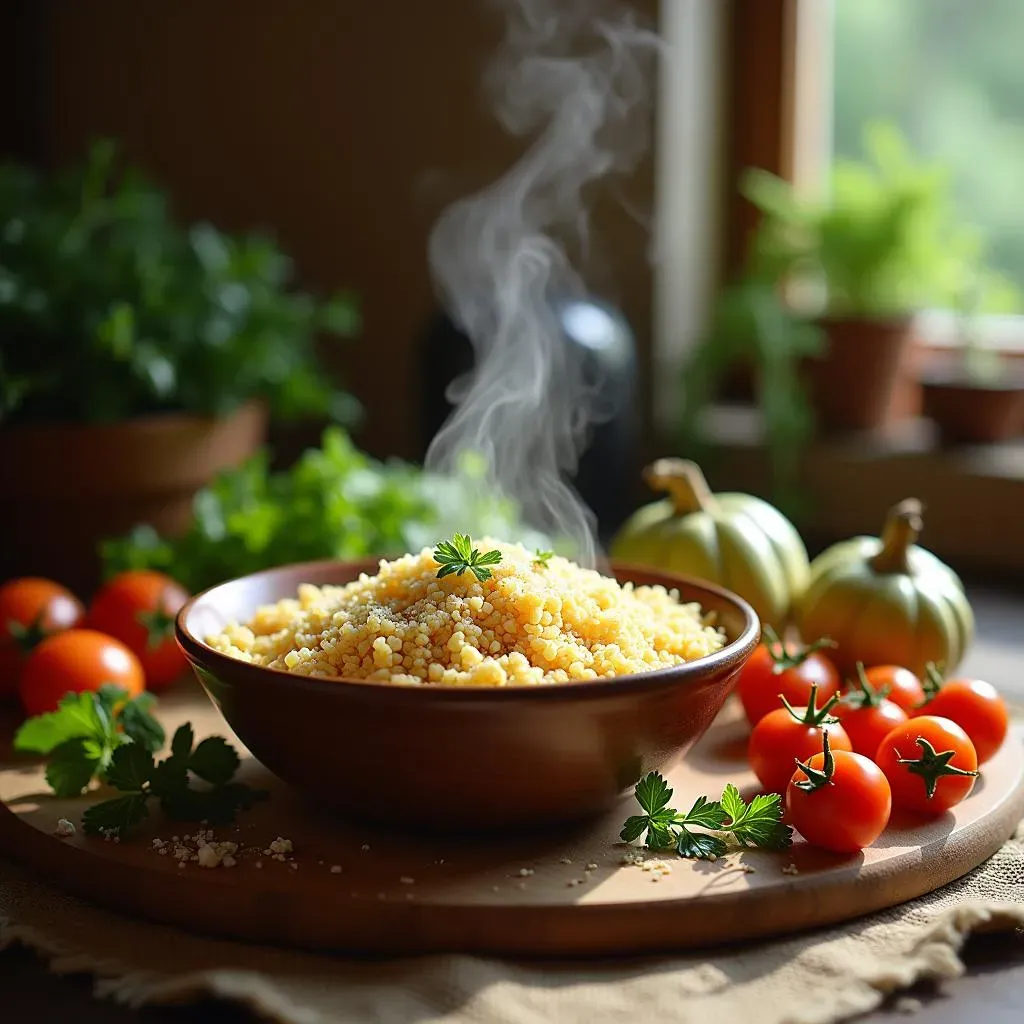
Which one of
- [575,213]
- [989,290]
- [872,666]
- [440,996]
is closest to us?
[440,996]

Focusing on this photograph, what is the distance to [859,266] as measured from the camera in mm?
2598

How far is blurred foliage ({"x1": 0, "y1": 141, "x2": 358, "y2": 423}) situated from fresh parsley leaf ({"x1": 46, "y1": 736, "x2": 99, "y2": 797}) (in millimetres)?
798

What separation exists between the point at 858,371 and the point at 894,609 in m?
1.08

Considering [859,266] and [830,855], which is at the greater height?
[859,266]

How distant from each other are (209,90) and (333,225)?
492 mm

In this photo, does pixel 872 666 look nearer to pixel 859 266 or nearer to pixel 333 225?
pixel 859 266

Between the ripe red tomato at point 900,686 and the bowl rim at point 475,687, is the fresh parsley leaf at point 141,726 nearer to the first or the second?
the bowl rim at point 475,687

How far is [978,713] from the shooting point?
145cm

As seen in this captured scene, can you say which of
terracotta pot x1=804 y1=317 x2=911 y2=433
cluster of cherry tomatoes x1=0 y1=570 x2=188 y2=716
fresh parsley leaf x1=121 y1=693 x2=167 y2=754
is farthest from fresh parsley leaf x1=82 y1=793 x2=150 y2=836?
terracotta pot x1=804 y1=317 x2=911 y2=433

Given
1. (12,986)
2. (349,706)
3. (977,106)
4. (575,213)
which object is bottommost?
(12,986)

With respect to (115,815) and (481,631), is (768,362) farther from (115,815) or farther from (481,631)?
(115,815)

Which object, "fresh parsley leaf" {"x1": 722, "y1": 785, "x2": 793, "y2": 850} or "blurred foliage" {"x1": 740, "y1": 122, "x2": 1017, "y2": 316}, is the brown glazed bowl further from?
"blurred foliage" {"x1": 740, "y1": 122, "x2": 1017, "y2": 316}

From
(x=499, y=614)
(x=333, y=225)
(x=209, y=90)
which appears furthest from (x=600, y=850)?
(x=209, y=90)

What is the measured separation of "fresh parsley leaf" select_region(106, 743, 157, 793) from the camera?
1.33 metres
